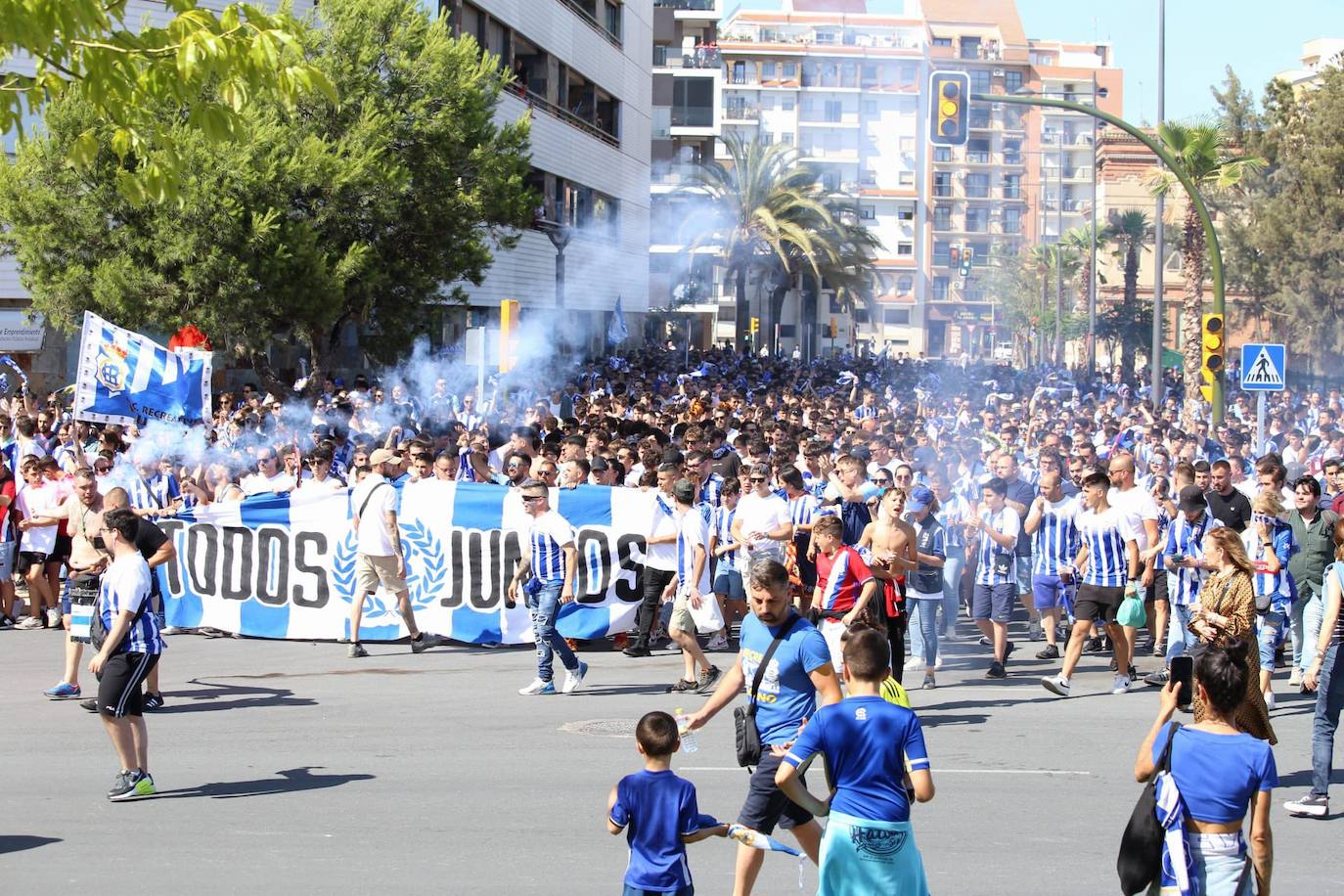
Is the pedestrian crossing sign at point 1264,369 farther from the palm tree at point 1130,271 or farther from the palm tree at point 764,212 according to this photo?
the palm tree at point 1130,271

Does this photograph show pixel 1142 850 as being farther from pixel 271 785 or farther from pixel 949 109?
pixel 949 109

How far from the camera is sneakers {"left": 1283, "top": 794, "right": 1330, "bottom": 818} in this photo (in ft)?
25.7

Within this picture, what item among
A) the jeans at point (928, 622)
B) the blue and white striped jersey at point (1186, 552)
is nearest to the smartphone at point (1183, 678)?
the blue and white striped jersey at point (1186, 552)

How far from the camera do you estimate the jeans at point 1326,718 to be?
7.86 m

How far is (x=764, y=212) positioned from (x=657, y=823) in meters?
51.7

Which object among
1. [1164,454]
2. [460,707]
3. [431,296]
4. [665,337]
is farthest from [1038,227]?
[460,707]

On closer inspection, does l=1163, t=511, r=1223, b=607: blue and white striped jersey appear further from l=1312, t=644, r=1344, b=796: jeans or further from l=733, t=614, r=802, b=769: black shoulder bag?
l=733, t=614, r=802, b=769: black shoulder bag

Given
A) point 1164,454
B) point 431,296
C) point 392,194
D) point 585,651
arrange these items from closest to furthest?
point 585,651 < point 1164,454 < point 392,194 < point 431,296

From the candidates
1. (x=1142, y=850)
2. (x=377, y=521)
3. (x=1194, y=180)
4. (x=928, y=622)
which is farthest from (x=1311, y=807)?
(x=1194, y=180)

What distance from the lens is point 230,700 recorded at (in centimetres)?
1095

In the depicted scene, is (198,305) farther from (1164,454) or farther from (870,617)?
(870,617)

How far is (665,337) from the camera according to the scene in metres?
67.1

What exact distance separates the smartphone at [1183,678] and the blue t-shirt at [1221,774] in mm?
223

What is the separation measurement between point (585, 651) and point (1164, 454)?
6393 millimetres
